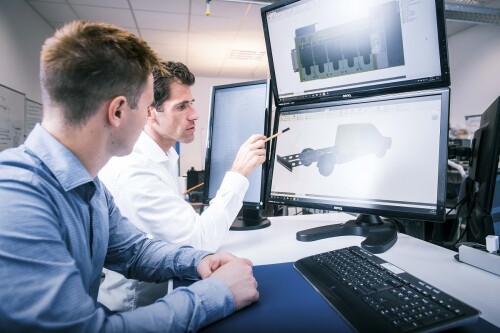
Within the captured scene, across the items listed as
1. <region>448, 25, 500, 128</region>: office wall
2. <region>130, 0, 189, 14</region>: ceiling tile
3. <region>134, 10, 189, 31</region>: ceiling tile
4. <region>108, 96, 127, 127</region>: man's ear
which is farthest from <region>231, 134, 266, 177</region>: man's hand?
<region>448, 25, 500, 128</region>: office wall

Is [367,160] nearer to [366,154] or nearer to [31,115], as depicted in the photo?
[366,154]

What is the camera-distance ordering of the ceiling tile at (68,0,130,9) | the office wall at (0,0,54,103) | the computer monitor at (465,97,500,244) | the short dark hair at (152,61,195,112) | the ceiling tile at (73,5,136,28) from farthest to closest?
the ceiling tile at (73,5,136,28) → the ceiling tile at (68,0,130,9) → the office wall at (0,0,54,103) → the short dark hair at (152,61,195,112) → the computer monitor at (465,97,500,244)

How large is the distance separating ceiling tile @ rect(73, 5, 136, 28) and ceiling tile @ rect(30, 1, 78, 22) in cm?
9

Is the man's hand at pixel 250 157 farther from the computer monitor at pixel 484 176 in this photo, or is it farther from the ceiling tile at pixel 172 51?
the ceiling tile at pixel 172 51

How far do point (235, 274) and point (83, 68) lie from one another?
468 millimetres

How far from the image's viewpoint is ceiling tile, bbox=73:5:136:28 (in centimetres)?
335

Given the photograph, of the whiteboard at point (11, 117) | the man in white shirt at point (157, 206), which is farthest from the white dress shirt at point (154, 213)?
the whiteboard at point (11, 117)

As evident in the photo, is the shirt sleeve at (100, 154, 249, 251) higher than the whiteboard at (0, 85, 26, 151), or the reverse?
the whiteboard at (0, 85, 26, 151)

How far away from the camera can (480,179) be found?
795 mm

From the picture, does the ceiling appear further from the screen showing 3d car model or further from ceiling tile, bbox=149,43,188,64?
the screen showing 3d car model

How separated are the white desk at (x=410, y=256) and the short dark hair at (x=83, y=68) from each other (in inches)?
19.8

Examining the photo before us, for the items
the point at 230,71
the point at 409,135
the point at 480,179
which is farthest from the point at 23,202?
the point at 230,71

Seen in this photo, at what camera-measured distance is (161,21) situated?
3686mm

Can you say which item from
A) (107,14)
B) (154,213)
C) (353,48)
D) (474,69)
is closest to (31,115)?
(107,14)
